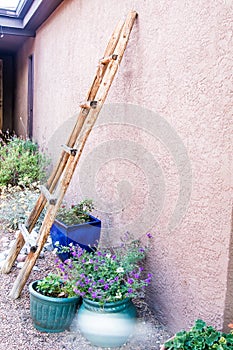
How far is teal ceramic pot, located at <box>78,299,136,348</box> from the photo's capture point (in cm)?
229

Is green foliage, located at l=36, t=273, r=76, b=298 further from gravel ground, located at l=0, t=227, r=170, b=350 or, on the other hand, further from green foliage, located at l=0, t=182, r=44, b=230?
green foliage, located at l=0, t=182, r=44, b=230

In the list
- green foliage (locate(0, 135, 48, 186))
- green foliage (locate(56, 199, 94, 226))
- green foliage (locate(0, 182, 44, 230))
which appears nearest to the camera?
green foliage (locate(56, 199, 94, 226))

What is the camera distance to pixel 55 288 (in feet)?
8.28

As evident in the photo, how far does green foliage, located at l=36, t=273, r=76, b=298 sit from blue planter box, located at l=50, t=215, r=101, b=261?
59cm

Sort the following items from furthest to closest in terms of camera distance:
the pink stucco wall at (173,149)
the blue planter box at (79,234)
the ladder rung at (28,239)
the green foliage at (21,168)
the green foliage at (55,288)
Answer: the green foliage at (21,168)
the blue planter box at (79,234)
the ladder rung at (28,239)
the green foliage at (55,288)
the pink stucco wall at (173,149)

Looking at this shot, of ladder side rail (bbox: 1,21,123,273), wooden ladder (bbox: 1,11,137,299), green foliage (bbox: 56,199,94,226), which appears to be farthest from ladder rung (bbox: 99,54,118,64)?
green foliage (bbox: 56,199,94,226)

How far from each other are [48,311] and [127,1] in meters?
2.62

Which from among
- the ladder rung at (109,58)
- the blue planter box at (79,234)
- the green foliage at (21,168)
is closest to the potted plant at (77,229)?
the blue planter box at (79,234)

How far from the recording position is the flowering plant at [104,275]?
7.74 feet

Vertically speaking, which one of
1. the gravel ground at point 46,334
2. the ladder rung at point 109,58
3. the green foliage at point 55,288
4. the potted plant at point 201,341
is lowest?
the gravel ground at point 46,334

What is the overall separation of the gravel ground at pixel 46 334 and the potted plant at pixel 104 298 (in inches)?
3.3

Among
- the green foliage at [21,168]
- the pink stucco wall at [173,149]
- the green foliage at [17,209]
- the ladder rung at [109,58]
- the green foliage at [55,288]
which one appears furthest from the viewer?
the green foliage at [21,168]

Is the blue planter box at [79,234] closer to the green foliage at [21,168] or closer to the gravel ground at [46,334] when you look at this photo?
the gravel ground at [46,334]

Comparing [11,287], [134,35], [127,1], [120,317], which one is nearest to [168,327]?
[120,317]
